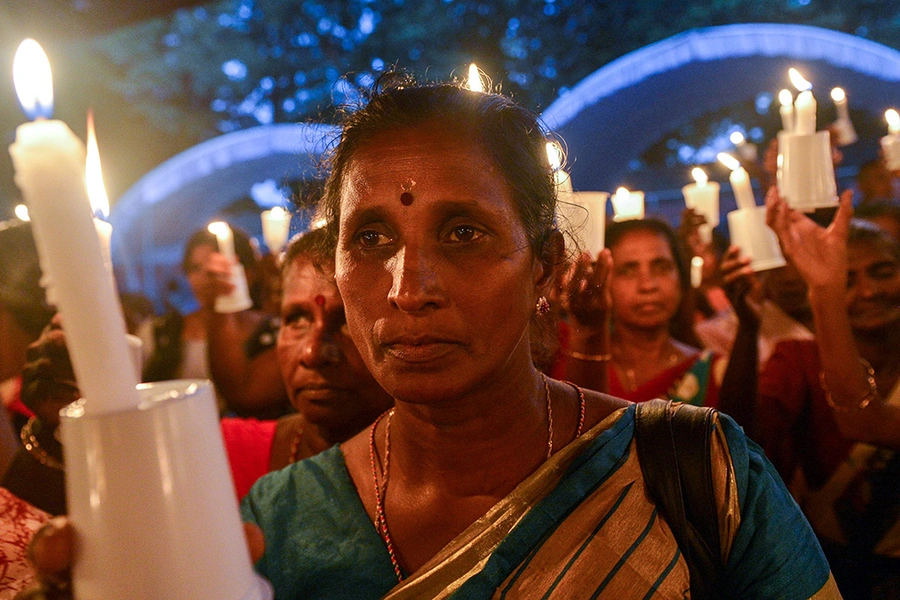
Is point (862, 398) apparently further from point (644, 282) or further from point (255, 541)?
point (255, 541)

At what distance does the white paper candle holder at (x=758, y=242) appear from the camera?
3561 mm

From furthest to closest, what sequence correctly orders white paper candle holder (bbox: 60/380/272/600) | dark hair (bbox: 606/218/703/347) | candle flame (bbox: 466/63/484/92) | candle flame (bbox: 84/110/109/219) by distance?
dark hair (bbox: 606/218/703/347) → candle flame (bbox: 466/63/484/92) → candle flame (bbox: 84/110/109/219) → white paper candle holder (bbox: 60/380/272/600)

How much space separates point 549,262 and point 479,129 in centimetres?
39

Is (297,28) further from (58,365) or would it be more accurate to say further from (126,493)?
(126,493)

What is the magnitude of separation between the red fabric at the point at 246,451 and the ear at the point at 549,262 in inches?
53.4

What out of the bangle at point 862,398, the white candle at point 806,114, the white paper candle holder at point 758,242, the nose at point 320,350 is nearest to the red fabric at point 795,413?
the bangle at point 862,398

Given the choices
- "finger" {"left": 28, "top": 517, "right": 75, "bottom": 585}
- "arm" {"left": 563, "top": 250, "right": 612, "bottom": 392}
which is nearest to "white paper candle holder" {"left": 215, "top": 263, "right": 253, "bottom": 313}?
"arm" {"left": 563, "top": 250, "right": 612, "bottom": 392}

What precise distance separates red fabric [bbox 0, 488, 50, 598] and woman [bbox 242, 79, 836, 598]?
491mm

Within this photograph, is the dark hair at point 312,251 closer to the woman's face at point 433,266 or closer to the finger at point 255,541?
the woman's face at point 433,266

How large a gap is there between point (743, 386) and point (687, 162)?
1065 cm

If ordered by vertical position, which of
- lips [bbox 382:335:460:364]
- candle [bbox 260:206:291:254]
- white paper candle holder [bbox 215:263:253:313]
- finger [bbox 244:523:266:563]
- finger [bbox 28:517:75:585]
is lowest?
finger [bbox 244:523:266:563]

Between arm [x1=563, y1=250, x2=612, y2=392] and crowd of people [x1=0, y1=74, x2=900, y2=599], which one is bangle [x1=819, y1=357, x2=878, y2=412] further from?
arm [x1=563, y1=250, x2=612, y2=392]

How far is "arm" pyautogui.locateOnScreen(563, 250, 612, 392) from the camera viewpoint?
255 centimetres

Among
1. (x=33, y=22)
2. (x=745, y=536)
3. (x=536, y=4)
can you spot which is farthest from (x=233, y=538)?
(x=536, y=4)
